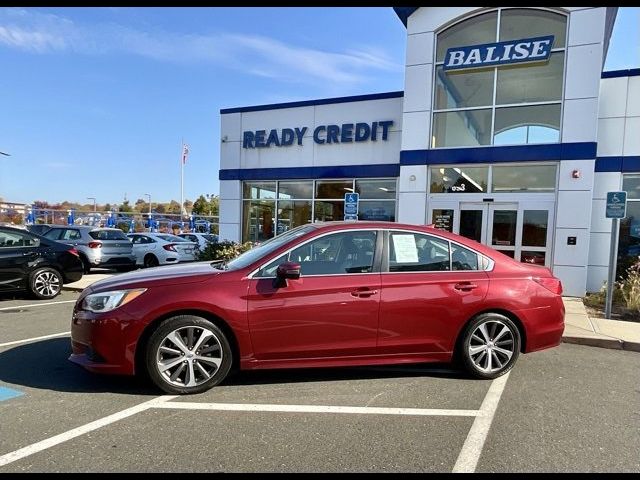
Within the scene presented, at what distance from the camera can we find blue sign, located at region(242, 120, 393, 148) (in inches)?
525

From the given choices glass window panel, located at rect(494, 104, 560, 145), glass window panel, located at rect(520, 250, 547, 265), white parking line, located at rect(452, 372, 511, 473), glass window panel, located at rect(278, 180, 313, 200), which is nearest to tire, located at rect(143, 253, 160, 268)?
glass window panel, located at rect(278, 180, 313, 200)

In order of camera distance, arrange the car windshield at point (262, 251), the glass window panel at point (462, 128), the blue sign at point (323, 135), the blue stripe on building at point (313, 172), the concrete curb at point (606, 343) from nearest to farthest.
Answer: the car windshield at point (262, 251)
the concrete curb at point (606, 343)
the glass window panel at point (462, 128)
the blue stripe on building at point (313, 172)
the blue sign at point (323, 135)

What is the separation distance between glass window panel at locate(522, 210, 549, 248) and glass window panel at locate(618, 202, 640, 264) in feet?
6.57

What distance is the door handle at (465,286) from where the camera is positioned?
14.8ft

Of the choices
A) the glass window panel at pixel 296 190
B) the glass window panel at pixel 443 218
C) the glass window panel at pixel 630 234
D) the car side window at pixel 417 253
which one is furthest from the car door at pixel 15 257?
the glass window panel at pixel 630 234

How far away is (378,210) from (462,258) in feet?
29.4

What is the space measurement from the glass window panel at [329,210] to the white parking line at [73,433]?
10578 mm

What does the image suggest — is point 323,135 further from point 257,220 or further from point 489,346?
point 489,346

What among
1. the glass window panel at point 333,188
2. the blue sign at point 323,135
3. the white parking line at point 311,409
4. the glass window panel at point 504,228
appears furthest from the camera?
the glass window panel at point 333,188

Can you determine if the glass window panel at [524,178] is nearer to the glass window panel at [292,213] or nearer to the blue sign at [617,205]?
the blue sign at [617,205]

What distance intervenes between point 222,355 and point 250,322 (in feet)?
1.32

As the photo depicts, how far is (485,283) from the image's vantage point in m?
4.58

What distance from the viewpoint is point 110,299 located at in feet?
13.3
